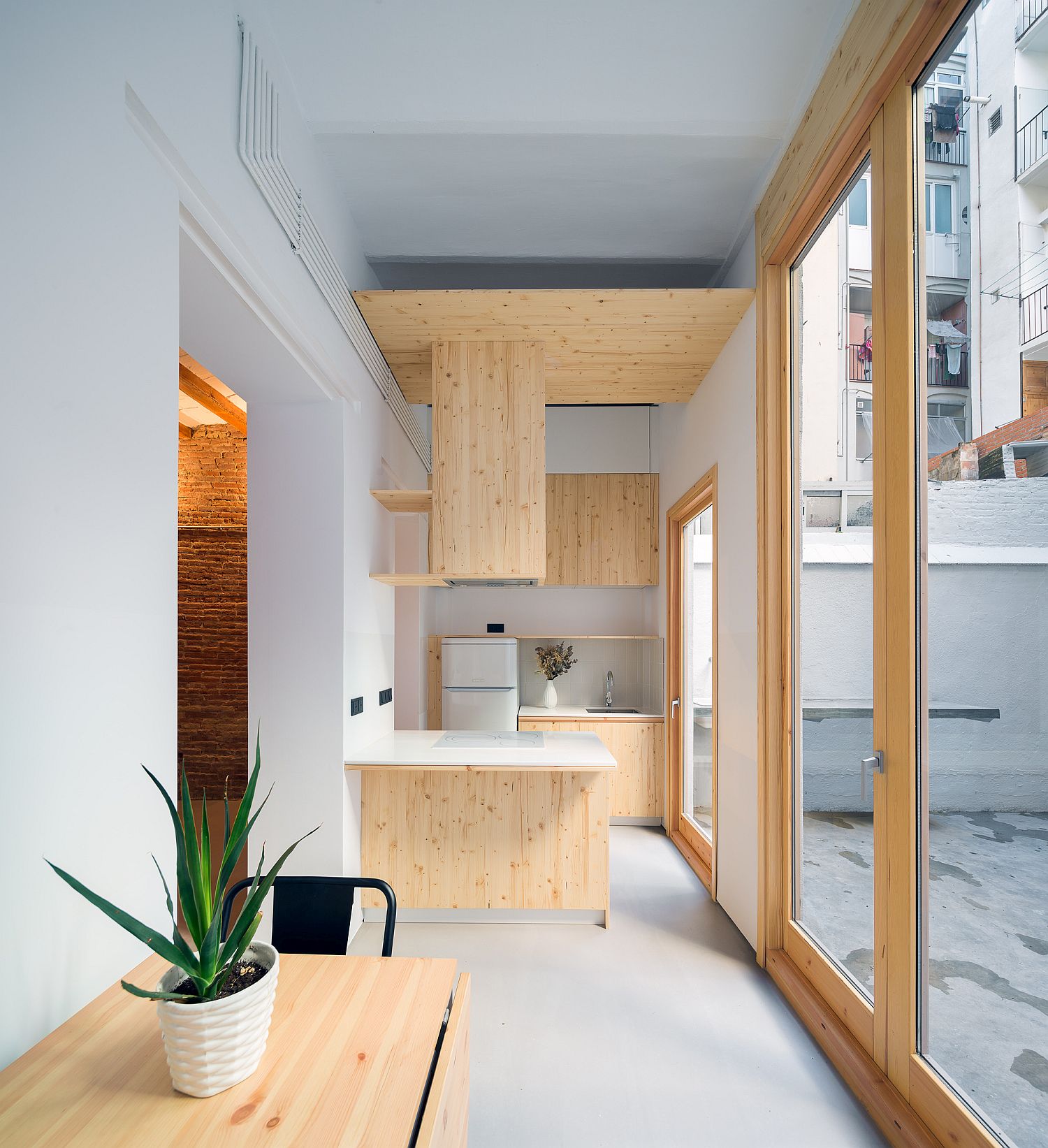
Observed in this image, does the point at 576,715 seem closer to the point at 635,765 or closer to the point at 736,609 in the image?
the point at 635,765

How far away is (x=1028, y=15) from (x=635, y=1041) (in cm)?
289

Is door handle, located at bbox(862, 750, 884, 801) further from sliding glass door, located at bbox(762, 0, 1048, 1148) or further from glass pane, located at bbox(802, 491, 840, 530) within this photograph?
glass pane, located at bbox(802, 491, 840, 530)

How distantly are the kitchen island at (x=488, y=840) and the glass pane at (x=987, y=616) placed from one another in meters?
1.81

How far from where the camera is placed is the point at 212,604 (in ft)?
18.1

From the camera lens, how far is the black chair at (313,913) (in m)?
1.82

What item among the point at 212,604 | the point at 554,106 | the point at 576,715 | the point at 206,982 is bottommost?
the point at 576,715

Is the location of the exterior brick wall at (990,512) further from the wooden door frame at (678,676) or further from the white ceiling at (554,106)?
the wooden door frame at (678,676)

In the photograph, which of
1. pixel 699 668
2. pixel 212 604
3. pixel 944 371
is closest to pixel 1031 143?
pixel 944 371

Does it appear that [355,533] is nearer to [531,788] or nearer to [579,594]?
[531,788]

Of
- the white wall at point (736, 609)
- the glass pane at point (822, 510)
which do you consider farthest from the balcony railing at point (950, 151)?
the white wall at point (736, 609)

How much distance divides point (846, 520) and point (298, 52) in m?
2.26

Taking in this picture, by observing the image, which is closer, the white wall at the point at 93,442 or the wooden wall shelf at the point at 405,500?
the white wall at the point at 93,442

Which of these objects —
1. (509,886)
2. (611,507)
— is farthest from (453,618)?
(509,886)

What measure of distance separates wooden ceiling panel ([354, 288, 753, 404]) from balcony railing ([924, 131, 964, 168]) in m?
1.25
